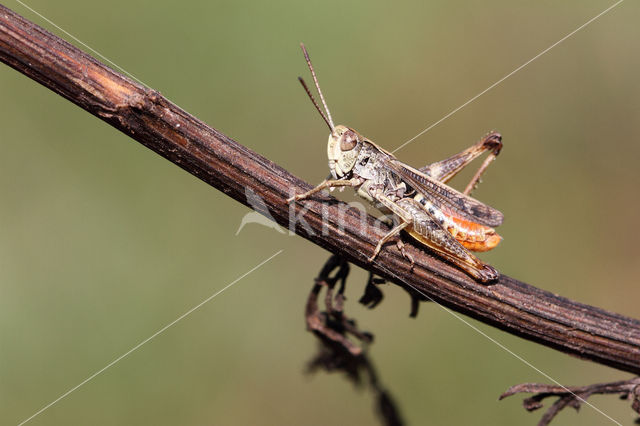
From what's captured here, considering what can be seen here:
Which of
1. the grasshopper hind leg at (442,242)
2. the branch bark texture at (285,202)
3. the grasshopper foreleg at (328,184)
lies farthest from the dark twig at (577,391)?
the grasshopper foreleg at (328,184)

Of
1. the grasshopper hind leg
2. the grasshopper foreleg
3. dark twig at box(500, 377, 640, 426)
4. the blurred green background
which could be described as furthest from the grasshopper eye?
the blurred green background

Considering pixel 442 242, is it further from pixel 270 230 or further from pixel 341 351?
pixel 270 230

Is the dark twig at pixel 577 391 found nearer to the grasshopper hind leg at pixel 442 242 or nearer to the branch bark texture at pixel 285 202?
the branch bark texture at pixel 285 202

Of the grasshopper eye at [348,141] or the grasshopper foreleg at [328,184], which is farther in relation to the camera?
the grasshopper eye at [348,141]

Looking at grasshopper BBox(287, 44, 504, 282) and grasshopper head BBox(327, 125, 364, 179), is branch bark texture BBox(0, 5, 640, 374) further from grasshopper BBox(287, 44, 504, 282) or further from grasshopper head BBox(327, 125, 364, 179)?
grasshopper head BBox(327, 125, 364, 179)

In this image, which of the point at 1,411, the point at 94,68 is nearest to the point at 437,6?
the point at 94,68

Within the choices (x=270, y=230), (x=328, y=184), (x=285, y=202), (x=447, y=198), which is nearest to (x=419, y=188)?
(x=447, y=198)

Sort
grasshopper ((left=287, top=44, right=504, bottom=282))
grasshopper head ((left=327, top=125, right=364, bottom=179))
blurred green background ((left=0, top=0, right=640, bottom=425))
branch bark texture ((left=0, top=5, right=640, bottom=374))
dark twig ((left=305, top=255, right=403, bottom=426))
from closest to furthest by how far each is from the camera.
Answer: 1. branch bark texture ((left=0, top=5, right=640, bottom=374))
2. dark twig ((left=305, top=255, right=403, bottom=426))
3. grasshopper ((left=287, top=44, right=504, bottom=282))
4. grasshopper head ((left=327, top=125, right=364, bottom=179))
5. blurred green background ((left=0, top=0, right=640, bottom=425))

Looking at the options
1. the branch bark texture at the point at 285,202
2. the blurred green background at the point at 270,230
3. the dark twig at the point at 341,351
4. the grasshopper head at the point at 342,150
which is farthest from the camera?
the blurred green background at the point at 270,230

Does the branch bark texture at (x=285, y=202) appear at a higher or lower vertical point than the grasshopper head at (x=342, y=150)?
lower
